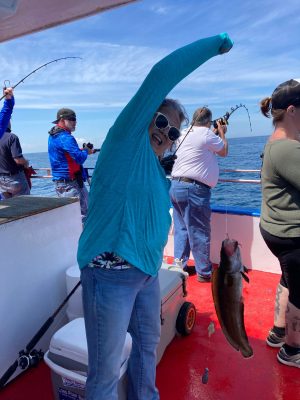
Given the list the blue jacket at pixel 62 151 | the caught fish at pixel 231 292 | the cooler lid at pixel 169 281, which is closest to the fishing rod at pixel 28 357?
the cooler lid at pixel 169 281

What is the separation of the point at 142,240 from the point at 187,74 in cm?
75

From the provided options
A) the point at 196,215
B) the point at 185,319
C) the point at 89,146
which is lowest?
the point at 185,319

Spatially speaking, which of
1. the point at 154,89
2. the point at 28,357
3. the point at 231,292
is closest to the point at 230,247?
the point at 231,292

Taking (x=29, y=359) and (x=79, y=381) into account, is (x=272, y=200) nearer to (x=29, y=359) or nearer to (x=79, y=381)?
(x=79, y=381)

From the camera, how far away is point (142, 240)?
4.74 ft

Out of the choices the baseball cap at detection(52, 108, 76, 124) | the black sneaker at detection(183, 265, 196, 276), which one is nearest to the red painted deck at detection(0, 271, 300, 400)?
the black sneaker at detection(183, 265, 196, 276)

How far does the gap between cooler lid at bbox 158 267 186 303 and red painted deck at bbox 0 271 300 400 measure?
1.76 feet

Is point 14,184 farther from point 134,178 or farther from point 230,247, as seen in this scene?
point 134,178

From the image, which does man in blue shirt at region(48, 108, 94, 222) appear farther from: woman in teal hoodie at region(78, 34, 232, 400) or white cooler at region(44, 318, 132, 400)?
woman in teal hoodie at region(78, 34, 232, 400)

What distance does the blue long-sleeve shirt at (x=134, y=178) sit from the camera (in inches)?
53.0

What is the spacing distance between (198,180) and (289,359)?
1904 millimetres

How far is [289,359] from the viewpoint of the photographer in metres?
2.39

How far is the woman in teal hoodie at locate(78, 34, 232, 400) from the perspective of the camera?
1.36 meters

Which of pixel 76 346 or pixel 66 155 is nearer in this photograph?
pixel 76 346
